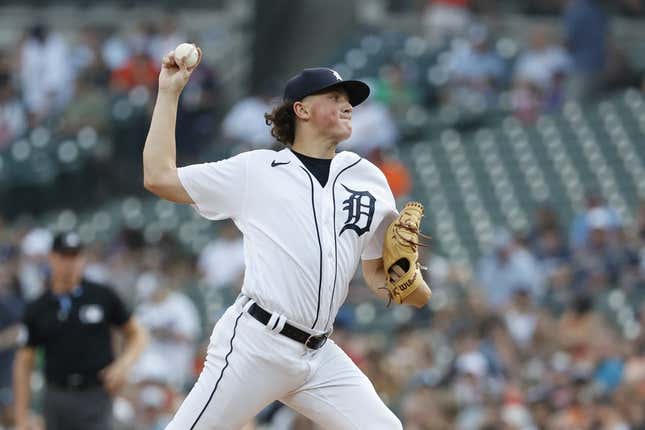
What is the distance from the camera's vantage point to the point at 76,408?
8.56 metres

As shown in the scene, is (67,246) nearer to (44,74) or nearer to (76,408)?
(76,408)

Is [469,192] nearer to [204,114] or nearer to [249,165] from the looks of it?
[204,114]

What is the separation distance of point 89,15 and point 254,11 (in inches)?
99.5

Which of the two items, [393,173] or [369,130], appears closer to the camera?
[393,173]

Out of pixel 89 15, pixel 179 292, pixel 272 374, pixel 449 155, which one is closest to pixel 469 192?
pixel 449 155

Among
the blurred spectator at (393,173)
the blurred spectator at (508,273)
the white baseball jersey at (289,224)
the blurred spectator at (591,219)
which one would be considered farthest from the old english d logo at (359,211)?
the blurred spectator at (393,173)

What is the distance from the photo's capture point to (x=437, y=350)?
1187 centimetres

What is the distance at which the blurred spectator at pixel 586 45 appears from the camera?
55.4ft

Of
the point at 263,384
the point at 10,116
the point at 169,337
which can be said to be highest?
the point at 263,384

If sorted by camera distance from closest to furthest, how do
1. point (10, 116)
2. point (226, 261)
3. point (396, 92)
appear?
point (226, 261), point (396, 92), point (10, 116)

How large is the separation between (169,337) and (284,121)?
242 inches

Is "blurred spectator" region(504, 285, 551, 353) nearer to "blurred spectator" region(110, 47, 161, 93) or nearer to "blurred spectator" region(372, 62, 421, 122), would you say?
"blurred spectator" region(372, 62, 421, 122)

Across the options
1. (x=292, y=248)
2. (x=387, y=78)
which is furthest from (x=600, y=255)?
(x=292, y=248)

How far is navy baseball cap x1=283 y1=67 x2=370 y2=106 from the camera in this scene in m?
6.23
